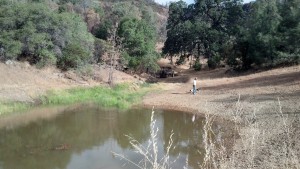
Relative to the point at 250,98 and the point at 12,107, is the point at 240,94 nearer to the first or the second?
the point at 250,98

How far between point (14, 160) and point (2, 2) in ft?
73.9

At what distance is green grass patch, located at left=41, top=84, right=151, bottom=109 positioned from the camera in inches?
1035

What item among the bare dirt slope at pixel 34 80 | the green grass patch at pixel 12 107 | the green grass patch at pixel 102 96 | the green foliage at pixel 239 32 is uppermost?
the green foliage at pixel 239 32

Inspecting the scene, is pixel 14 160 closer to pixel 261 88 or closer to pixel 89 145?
pixel 89 145

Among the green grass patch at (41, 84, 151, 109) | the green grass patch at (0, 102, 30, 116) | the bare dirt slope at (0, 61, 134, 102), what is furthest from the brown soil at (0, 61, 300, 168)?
the green grass patch at (41, 84, 151, 109)

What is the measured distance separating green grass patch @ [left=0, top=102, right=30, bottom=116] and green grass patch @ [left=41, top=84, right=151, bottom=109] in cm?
172

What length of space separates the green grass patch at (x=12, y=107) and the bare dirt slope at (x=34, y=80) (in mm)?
638

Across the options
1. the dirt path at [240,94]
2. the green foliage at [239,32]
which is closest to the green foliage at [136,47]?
the dirt path at [240,94]

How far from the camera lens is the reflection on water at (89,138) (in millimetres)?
14039

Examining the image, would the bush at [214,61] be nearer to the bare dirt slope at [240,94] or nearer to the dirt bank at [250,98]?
the dirt bank at [250,98]

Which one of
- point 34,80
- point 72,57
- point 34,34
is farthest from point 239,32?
point 34,80

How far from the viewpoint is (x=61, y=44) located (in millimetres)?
32500

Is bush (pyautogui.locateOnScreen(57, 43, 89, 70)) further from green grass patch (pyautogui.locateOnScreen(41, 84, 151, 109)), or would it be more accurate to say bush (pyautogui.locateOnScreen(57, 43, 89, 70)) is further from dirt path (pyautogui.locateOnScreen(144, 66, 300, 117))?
dirt path (pyautogui.locateOnScreen(144, 66, 300, 117))

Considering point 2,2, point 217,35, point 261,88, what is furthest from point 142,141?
point 217,35
